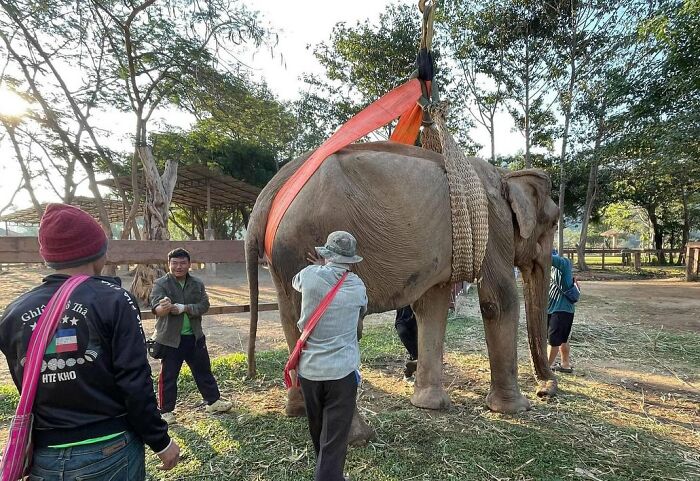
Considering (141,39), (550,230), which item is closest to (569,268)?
(550,230)

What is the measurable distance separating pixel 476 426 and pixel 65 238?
Result: 113 inches

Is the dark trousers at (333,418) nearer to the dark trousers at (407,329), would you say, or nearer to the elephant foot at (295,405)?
the elephant foot at (295,405)

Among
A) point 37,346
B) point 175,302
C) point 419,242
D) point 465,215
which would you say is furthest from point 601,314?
point 37,346

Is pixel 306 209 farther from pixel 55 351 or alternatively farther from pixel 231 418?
pixel 231 418

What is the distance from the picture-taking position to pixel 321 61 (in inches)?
664

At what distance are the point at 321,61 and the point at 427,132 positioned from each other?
14688mm

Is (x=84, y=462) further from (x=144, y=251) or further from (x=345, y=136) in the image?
(x=144, y=251)

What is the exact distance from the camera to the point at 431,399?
3428 mm

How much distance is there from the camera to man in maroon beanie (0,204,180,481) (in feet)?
4.29

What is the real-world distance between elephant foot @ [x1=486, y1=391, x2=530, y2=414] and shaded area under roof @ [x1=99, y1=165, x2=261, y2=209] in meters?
12.5

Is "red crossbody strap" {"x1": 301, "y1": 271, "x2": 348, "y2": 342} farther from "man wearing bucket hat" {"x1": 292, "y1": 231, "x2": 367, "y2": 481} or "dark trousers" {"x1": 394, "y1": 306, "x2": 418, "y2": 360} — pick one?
"dark trousers" {"x1": 394, "y1": 306, "x2": 418, "y2": 360}

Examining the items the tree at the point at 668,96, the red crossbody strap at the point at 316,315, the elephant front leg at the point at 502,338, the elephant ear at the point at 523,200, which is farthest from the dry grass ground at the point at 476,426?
the tree at the point at 668,96

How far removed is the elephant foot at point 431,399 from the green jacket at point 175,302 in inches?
72.8

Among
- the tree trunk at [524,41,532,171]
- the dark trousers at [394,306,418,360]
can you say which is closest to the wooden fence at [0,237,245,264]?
the dark trousers at [394,306,418,360]
